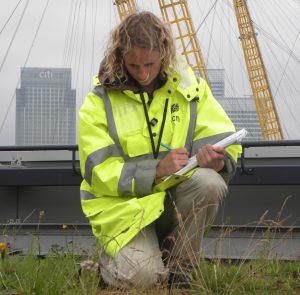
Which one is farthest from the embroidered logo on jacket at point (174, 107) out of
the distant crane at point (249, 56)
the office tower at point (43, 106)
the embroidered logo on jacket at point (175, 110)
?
the distant crane at point (249, 56)

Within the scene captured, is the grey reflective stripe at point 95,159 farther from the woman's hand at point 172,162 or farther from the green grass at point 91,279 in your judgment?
the green grass at point 91,279

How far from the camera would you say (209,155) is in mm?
3256

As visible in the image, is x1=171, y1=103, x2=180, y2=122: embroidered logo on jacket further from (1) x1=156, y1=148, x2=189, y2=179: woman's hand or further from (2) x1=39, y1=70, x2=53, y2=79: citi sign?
(2) x1=39, y1=70, x2=53, y2=79: citi sign

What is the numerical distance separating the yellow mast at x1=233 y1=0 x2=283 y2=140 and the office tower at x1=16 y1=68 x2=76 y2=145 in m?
22.9

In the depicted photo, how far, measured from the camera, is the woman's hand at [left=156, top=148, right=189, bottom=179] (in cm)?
322

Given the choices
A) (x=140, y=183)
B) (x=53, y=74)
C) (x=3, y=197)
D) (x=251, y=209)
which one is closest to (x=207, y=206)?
(x=140, y=183)

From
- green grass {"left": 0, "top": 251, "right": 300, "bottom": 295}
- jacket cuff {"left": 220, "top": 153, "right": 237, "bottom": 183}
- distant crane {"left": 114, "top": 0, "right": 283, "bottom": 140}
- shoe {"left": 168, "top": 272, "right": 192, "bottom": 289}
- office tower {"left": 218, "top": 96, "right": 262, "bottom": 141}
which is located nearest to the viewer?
green grass {"left": 0, "top": 251, "right": 300, "bottom": 295}

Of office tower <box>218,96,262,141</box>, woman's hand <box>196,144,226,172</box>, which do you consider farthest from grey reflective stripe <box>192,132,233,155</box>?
office tower <box>218,96,262,141</box>

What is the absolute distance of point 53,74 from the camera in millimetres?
10977

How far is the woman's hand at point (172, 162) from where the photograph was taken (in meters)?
3.22

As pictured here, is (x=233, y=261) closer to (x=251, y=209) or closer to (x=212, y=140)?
(x=212, y=140)

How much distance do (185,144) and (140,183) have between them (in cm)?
36

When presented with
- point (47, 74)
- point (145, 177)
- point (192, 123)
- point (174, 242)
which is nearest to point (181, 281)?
point (174, 242)

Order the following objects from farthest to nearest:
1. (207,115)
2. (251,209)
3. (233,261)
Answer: (251,209), (233,261), (207,115)
